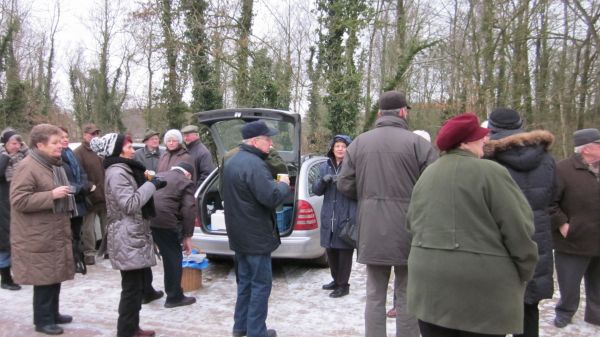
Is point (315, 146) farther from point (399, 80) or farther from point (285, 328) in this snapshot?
point (285, 328)

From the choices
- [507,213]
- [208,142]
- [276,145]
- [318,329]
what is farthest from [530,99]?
[507,213]

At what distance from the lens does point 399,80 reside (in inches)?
666

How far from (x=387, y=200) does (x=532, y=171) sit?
3.44ft

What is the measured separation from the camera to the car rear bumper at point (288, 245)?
18.8 ft

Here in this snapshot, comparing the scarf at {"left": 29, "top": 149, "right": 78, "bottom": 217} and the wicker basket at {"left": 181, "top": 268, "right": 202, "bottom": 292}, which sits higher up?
the scarf at {"left": 29, "top": 149, "right": 78, "bottom": 217}

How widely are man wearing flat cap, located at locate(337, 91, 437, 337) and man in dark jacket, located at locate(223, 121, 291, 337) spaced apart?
0.72 meters

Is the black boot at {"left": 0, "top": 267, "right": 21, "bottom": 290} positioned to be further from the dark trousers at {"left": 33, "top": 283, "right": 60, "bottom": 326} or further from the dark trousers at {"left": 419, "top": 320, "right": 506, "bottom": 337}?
the dark trousers at {"left": 419, "top": 320, "right": 506, "bottom": 337}

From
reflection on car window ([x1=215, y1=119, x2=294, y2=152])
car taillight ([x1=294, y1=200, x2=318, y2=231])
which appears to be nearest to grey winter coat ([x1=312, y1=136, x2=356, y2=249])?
car taillight ([x1=294, y1=200, x2=318, y2=231])

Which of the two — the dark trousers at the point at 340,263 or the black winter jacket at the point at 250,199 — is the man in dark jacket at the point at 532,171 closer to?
the black winter jacket at the point at 250,199

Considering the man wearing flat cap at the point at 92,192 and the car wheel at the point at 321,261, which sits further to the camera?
the man wearing flat cap at the point at 92,192

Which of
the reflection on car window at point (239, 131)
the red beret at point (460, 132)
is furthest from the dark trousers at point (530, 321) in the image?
the reflection on car window at point (239, 131)

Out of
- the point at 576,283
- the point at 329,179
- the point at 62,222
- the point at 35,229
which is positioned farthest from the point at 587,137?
the point at 35,229

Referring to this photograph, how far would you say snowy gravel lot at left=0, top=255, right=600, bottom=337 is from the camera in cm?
449

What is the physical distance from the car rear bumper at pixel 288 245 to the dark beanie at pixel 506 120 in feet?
9.07
